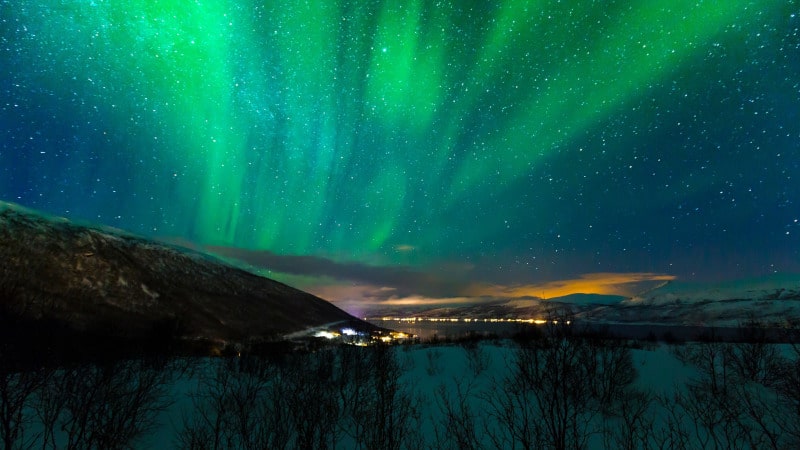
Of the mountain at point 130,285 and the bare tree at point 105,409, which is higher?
the mountain at point 130,285

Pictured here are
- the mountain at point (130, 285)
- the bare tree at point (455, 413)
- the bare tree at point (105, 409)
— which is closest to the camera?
the bare tree at point (105, 409)

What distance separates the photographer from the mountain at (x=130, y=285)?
87.4 m

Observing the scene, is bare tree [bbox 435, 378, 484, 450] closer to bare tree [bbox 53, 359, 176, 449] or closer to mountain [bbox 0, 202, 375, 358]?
bare tree [bbox 53, 359, 176, 449]

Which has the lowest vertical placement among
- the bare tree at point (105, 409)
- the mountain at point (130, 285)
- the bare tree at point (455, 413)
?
the bare tree at point (455, 413)

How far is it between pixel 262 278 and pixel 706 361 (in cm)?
16400

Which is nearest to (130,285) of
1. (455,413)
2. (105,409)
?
(105,409)

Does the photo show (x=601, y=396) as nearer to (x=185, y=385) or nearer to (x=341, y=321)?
(x=185, y=385)

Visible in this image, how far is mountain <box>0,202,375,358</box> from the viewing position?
87438mm

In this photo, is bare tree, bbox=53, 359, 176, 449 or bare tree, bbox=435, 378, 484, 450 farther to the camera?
bare tree, bbox=435, 378, 484, 450

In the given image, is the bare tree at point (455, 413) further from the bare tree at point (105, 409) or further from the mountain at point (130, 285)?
the mountain at point (130, 285)

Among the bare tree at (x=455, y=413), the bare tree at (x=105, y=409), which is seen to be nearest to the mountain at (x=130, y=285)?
the bare tree at (x=105, y=409)

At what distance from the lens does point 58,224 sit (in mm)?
115812

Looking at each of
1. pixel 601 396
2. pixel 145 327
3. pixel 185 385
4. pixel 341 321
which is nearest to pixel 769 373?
pixel 601 396

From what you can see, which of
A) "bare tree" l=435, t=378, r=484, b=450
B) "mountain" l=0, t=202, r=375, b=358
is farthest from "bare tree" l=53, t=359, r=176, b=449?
"mountain" l=0, t=202, r=375, b=358
